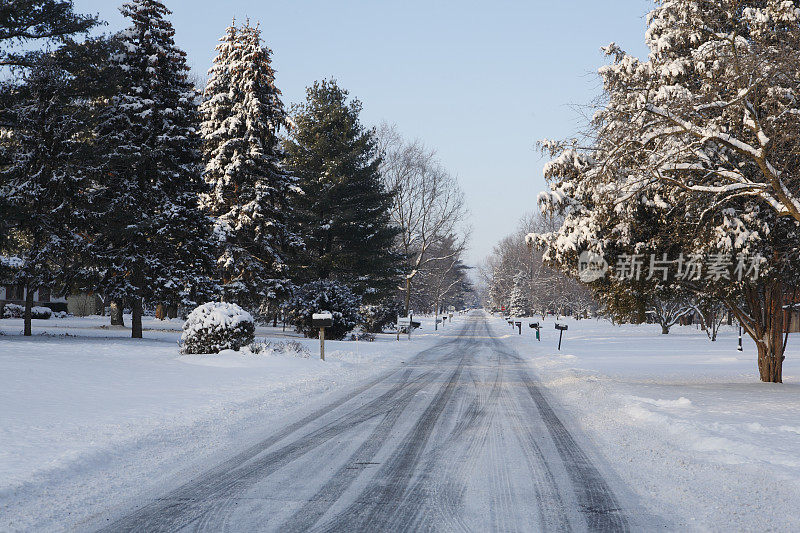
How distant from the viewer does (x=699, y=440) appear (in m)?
7.36

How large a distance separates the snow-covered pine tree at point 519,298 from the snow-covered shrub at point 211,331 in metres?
86.3

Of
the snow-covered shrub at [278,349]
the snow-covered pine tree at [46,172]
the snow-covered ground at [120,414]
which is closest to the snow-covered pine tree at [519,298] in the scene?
the snow-covered shrub at [278,349]

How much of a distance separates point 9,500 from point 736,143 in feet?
33.9

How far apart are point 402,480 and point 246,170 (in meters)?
22.8

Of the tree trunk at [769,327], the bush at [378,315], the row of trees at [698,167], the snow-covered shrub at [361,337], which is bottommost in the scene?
the snow-covered shrub at [361,337]

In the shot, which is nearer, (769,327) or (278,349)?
(769,327)

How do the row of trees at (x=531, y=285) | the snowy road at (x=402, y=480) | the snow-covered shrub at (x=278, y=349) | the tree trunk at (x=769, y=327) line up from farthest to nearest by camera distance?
the row of trees at (x=531, y=285) → the snow-covered shrub at (x=278, y=349) → the tree trunk at (x=769, y=327) → the snowy road at (x=402, y=480)

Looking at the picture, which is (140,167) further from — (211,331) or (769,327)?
(769,327)

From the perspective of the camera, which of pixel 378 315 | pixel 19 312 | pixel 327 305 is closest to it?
pixel 327 305

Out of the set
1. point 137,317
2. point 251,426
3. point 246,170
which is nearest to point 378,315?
point 246,170

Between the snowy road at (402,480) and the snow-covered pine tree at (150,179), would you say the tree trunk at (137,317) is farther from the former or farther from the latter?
the snowy road at (402,480)

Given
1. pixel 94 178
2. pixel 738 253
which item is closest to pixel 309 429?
pixel 738 253

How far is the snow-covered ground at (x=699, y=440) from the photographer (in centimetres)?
500

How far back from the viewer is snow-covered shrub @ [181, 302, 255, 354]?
16391mm
